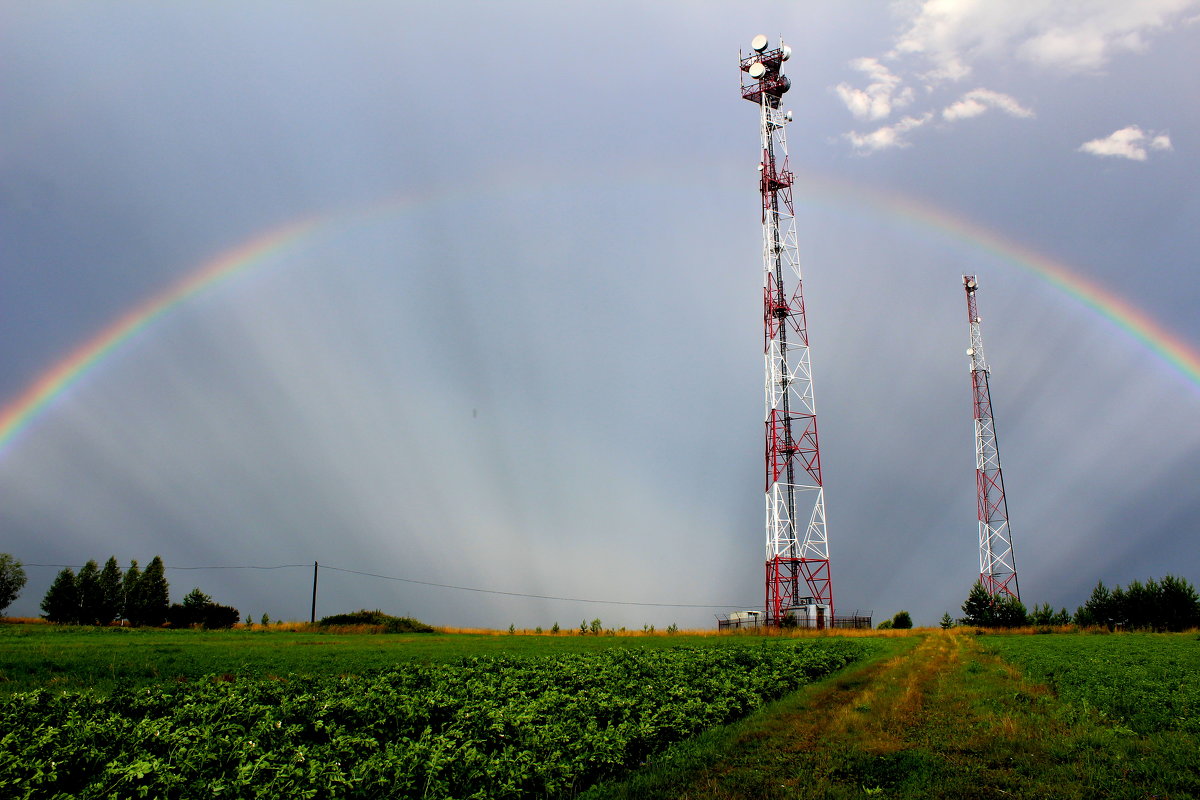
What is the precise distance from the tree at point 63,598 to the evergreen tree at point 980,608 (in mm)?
115339

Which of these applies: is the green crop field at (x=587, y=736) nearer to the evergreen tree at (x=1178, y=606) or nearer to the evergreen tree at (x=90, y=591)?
the evergreen tree at (x=1178, y=606)

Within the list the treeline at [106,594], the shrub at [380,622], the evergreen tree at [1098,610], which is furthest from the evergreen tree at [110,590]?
the evergreen tree at [1098,610]

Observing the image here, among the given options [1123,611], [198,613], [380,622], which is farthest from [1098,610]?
[198,613]

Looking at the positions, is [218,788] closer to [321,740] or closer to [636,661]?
[321,740]

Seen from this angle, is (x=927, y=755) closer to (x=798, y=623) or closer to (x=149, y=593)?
(x=798, y=623)

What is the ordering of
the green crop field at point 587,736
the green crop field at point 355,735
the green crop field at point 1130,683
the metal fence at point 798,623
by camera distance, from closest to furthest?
the green crop field at point 355,735 → the green crop field at point 587,736 → the green crop field at point 1130,683 → the metal fence at point 798,623

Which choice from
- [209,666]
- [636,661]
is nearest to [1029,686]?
[636,661]

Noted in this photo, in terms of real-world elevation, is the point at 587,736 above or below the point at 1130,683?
above

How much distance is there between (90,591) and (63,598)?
3.23 m

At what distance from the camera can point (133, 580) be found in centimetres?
10006

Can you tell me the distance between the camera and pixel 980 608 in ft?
241

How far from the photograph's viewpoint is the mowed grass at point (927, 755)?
1079cm

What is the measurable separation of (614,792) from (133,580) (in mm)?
114299

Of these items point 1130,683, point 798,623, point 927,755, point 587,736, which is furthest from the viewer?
point 798,623
